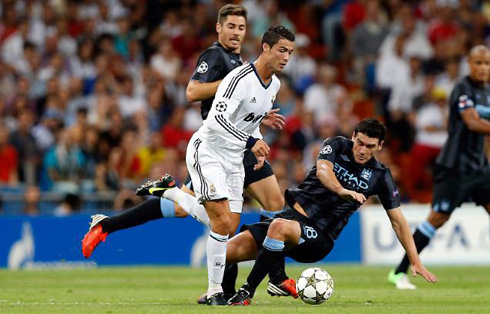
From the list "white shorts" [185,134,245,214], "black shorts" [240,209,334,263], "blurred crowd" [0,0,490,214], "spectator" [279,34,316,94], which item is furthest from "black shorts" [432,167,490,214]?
"spectator" [279,34,316,94]

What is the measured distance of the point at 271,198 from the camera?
10.3 metres

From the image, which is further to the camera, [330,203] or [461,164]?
[461,164]

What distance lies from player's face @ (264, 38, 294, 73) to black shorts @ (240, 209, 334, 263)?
1454 mm

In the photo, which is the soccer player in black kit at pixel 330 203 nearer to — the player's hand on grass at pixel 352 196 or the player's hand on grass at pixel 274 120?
the player's hand on grass at pixel 352 196

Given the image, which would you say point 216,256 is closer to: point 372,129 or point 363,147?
point 363,147

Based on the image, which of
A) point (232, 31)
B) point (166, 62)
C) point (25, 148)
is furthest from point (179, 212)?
point (166, 62)

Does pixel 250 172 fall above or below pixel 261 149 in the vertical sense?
below

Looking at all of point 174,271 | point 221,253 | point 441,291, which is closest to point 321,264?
point 174,271

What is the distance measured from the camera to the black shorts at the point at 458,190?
12211 millimetres

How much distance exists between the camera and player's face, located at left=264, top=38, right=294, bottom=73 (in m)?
9.27

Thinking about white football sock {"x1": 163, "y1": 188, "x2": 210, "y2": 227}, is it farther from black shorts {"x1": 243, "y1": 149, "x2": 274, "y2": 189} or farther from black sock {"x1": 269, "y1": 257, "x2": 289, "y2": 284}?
black sock {"x1": 269, "y1": 257, "x2": 289, "y2": 284}

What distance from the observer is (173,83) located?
2000cm

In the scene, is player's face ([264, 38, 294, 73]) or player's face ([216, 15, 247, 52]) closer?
player's face ([264, 38, 294, 73])

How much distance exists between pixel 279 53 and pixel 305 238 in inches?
67.9
